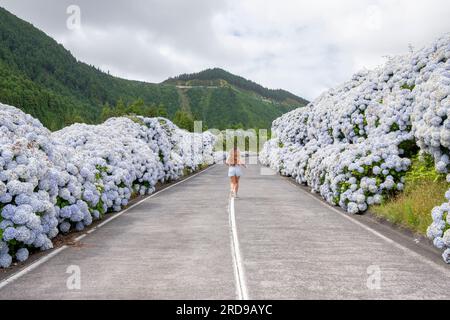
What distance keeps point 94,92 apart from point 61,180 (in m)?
186

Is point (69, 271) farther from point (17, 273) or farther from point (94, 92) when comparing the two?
point (94, 92)

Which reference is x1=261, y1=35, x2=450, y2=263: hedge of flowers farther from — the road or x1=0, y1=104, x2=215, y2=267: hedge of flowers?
x1=0, y1=104, x2=215, y2=267: hedge of flowers

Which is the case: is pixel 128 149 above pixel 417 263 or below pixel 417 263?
above

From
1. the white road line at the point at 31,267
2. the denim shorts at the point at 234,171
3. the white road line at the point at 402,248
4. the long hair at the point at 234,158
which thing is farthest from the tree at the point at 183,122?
the white road line at the point at 31,267

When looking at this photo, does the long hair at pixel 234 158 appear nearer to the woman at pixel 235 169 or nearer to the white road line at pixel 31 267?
the woman at pixel 235 169

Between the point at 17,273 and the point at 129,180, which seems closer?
the point at 17,273

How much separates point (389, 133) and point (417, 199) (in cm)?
383

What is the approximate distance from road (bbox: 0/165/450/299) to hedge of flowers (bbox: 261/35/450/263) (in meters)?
1.36

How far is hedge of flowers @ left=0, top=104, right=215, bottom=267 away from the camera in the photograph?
28.4 ft

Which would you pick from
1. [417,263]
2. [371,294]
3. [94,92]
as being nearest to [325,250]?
[417,263]

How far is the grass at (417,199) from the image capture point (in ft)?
36.2
